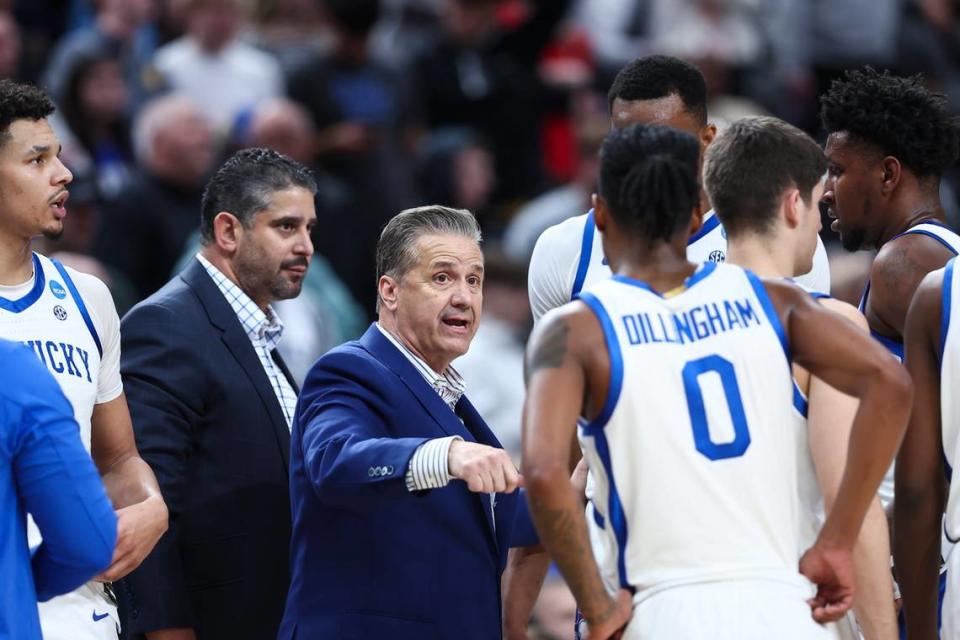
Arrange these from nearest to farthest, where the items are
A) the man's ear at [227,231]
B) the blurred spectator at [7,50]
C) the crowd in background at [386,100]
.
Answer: the man's ear at [227,231]
the crowd in background at [386,100]
the blurred spectator at [7,50]

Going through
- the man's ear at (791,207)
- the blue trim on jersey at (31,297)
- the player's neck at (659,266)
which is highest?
the blue trim on jersey at (31,297)

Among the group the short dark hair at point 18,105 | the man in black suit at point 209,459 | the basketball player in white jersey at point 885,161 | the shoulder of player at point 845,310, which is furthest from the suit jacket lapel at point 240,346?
the shoulder of player at point 845,310

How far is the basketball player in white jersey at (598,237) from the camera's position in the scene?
4.99 m

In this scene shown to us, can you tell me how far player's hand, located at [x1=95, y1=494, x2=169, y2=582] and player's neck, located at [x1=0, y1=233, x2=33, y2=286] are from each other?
0.78 meters

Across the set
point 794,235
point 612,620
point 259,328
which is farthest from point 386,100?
point 612,620

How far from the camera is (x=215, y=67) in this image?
10.3m

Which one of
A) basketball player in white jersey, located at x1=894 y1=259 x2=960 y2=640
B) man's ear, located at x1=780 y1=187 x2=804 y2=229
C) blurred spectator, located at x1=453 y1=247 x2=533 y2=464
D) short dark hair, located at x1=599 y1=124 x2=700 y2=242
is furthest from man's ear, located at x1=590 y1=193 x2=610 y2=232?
blurred spectator, located at x1=453 y1=247 x2=533 y2=464

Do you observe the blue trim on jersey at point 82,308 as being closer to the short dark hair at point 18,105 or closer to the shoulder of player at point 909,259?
the short dark hair at point 18,105

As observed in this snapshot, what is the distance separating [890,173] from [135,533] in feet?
9.00

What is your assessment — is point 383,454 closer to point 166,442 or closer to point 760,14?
point 166,442

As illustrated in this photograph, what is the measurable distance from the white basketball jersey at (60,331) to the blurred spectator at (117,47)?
211 inches

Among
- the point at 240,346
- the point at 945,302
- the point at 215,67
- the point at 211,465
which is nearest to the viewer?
the point at 945,302

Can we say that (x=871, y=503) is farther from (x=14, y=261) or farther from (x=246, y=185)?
(x=246, y=185)

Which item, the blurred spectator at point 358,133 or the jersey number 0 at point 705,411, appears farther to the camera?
the blurred spectator at point 358,133
